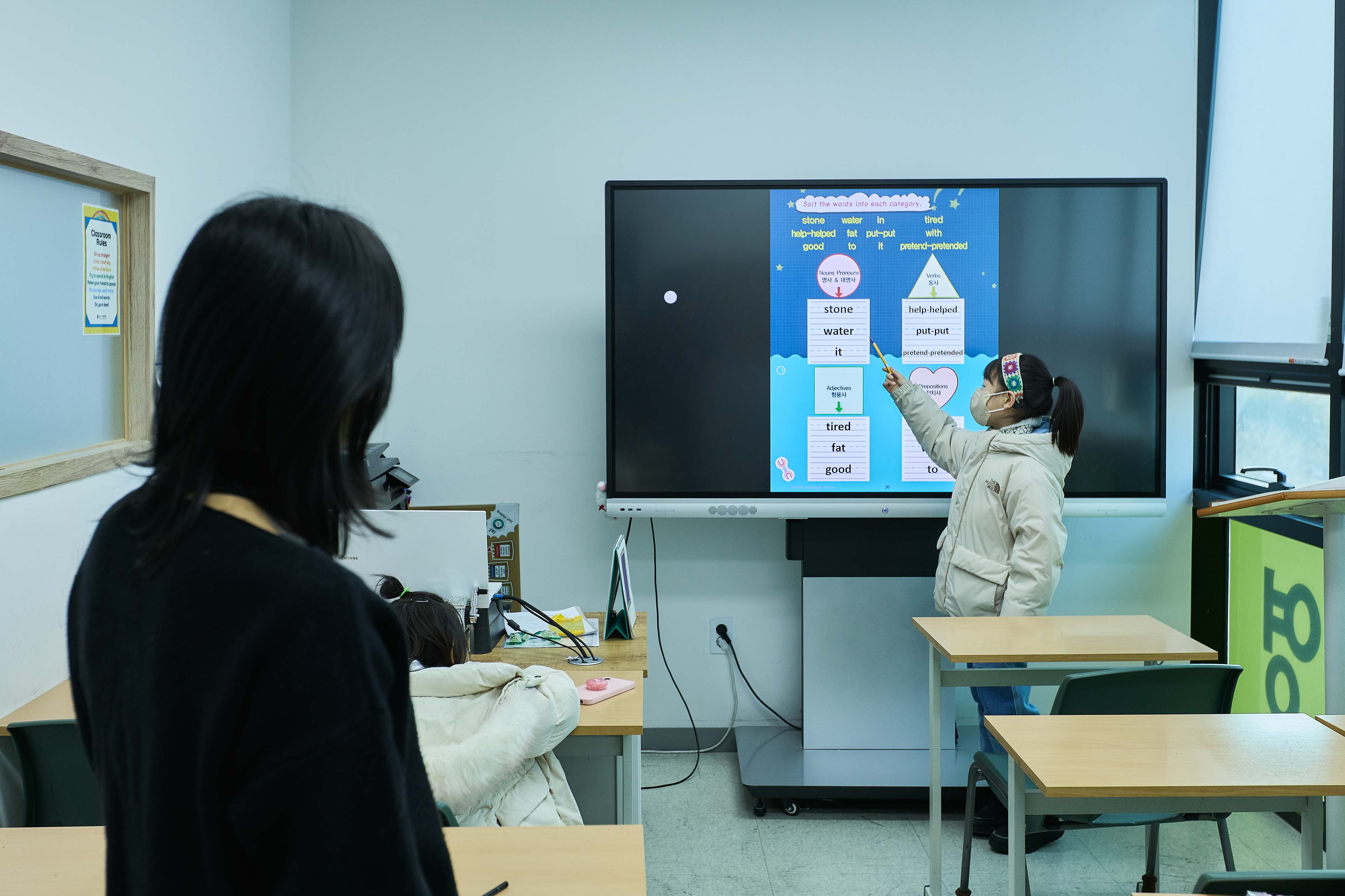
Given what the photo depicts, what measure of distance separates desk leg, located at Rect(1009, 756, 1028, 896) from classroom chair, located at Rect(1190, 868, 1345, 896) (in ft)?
2.01

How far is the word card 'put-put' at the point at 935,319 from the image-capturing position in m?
3.43

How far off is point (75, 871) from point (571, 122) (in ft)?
10.0

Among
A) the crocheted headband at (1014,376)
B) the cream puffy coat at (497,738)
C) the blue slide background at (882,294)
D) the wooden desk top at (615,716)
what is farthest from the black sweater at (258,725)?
the blue slide background at (882,294)

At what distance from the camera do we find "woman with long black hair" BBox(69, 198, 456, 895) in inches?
23.1

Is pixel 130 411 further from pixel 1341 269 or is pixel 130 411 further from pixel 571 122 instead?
pixel 1341 269

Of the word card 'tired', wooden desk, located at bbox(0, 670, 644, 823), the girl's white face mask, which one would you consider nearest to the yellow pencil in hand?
the word card 'tired'

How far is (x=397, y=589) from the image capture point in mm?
2574

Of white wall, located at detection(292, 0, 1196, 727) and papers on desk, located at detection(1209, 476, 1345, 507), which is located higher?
white wall, located at detection(292, 0, 1196, 727)

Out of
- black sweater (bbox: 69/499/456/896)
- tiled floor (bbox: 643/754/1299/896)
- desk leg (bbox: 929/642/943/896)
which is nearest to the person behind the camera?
black sweater (bbox: 69/499/456/896)

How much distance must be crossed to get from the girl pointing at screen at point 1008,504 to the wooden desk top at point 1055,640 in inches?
6.6

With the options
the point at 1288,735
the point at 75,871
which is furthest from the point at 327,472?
the point at 1288,735

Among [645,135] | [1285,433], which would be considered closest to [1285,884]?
[1285,433]

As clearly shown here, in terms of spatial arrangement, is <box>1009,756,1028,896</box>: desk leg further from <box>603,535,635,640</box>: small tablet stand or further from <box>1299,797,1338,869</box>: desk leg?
<box>603,535,635,640</box>: small tablet stand

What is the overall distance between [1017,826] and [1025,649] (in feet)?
1.97
